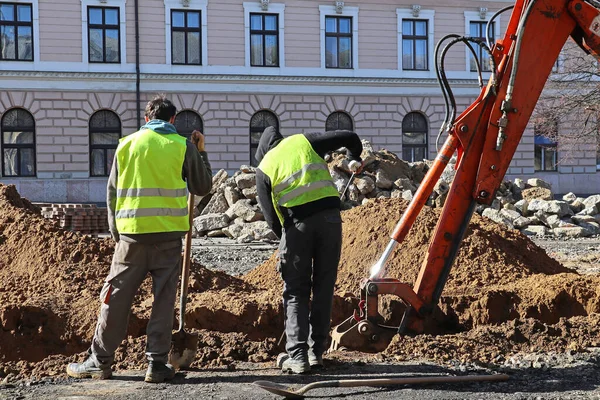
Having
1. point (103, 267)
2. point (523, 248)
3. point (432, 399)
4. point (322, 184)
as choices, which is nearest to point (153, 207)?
point (322, 184)

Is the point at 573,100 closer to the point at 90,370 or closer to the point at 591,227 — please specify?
the point at 591,227

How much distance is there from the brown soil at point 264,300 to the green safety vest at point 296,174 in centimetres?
132

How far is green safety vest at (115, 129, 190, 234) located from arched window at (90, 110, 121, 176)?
23966 millimetres

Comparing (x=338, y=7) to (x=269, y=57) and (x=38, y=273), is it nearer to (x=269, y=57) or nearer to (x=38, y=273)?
(x=269, y=57)

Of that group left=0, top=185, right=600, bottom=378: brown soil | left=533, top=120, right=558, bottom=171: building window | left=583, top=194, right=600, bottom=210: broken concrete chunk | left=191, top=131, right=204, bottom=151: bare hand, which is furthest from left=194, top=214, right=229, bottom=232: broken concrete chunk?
left=533, top=120, right=558, bottom=171: building window

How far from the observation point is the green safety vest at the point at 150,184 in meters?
5.09

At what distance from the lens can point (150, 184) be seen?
511cm

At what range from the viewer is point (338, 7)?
30578 millimetres

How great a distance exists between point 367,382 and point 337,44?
26.8m

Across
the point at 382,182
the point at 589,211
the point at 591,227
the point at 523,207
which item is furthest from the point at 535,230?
the point at 382,182

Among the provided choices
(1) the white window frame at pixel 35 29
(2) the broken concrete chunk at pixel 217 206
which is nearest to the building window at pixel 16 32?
(1) the white window frame at pixel 35 29

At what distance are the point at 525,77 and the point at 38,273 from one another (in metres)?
4.68

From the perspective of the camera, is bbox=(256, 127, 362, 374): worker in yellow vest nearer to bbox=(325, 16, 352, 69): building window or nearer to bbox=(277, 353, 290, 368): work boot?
bbox=(277, 353, 290, 368): work boot

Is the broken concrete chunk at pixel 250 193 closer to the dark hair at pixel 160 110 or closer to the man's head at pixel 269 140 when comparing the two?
the man's head at pixel 269 140
